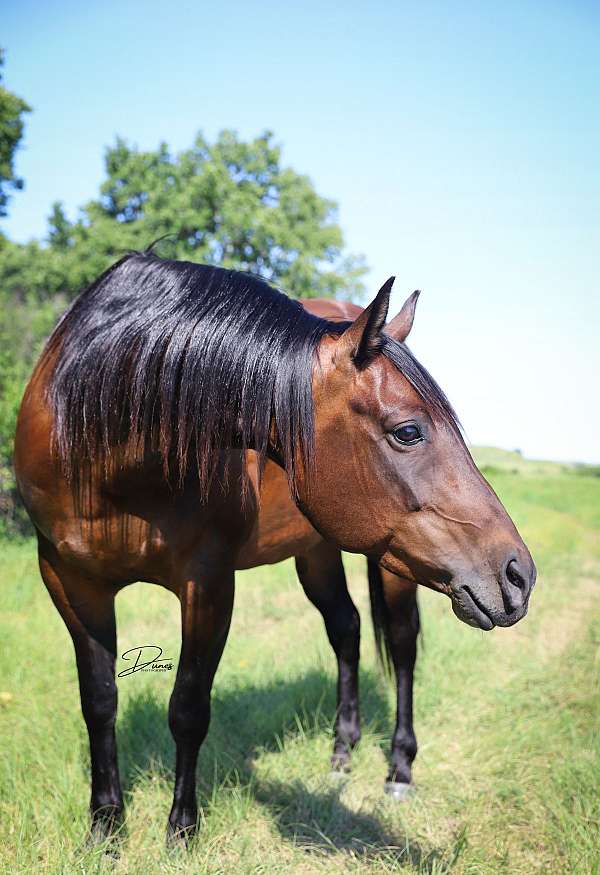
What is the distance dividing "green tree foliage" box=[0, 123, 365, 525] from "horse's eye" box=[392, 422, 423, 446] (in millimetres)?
16346

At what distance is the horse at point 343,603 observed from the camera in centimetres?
304

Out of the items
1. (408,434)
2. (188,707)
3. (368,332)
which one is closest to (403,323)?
(368,332)

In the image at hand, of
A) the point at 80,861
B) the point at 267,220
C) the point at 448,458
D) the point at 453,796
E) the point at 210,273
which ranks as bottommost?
the point at 453,796

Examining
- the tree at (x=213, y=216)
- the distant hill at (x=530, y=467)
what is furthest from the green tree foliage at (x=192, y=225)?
the distant hill at (x=530, y=467)

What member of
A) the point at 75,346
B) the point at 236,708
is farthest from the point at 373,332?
the point at 236,708

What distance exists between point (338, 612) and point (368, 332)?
8.43 feet

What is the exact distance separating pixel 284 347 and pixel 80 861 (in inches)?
75.1

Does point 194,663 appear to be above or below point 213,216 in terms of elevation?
below

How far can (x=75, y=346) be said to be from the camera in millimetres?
2324

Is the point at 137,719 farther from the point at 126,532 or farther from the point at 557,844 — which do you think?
the point at 557,844

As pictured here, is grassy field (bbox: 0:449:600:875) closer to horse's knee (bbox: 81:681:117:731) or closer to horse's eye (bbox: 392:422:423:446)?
horse's knee (bbox: 81:681:117:731)

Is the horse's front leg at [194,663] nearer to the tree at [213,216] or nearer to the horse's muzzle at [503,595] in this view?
the horse's muzzle at [503,595]

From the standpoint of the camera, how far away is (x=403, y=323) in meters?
2.34

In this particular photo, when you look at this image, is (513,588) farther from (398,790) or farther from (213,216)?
(213,216)
